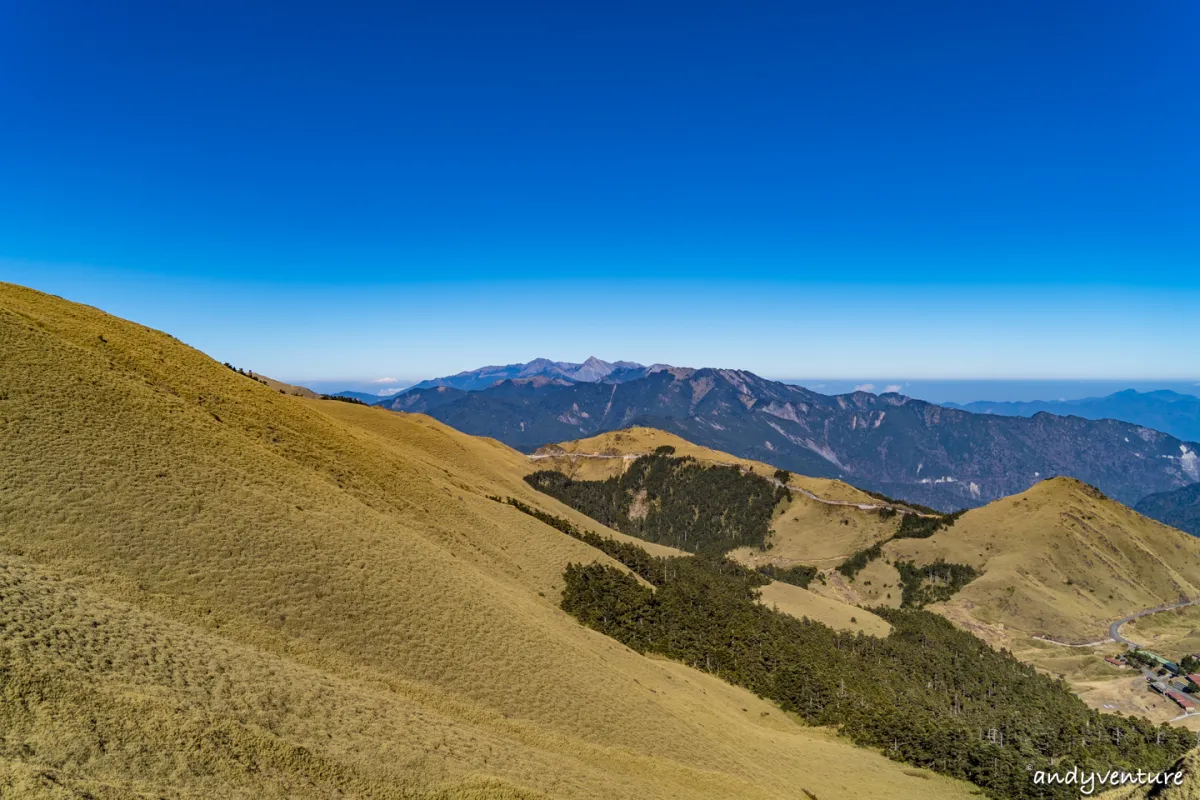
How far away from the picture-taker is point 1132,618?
16250 centimetres

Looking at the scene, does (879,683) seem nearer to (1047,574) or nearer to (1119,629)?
(1119,629)

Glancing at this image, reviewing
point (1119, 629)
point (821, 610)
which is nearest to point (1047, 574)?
point (1119, 629)

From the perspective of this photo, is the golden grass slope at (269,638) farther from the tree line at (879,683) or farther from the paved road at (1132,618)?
the paved road at (1132,618)

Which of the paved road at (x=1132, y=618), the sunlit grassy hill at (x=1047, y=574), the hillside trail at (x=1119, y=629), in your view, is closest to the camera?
the hillside trail at (x=1119, y=629)

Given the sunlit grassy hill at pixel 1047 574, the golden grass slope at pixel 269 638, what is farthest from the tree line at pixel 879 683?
the sunlit grassy hill at pixel 1047 574

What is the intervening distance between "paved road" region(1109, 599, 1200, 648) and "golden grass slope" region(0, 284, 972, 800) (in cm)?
13570

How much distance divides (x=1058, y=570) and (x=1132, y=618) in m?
20.4

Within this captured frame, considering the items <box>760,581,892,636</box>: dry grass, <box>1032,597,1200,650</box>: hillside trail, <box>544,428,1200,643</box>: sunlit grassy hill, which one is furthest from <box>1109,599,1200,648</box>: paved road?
<box>760,581,892,636</box>: dry grass

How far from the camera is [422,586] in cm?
4850

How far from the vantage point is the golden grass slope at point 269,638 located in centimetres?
2208

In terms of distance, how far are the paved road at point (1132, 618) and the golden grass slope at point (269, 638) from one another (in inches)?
5343

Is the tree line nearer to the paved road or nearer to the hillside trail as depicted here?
the hillside trail

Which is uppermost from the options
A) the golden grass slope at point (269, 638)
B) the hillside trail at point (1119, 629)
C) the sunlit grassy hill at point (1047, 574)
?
the golden grass slope at point (269, 638)

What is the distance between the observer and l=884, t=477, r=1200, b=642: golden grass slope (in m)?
158
